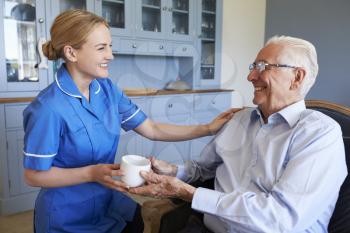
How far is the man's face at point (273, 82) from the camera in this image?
112 centimetres

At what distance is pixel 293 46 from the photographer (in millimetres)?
1108

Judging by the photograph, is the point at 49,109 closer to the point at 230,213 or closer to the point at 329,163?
the point at 230,213

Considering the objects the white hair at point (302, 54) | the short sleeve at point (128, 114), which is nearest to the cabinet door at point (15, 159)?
the short sleeve at point (128, 114)

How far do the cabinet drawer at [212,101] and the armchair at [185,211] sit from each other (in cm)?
198

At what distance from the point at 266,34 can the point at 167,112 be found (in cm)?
192

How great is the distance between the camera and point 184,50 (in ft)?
10.7

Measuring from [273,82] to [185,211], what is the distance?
577mm

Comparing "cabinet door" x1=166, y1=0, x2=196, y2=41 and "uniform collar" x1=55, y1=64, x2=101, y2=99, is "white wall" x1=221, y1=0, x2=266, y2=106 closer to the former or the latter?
"cabinet door" x1=166, y1=0, x2=196, y2=41

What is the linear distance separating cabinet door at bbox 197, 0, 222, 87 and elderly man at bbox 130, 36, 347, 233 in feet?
7.27

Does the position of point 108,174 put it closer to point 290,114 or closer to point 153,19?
point 290,114

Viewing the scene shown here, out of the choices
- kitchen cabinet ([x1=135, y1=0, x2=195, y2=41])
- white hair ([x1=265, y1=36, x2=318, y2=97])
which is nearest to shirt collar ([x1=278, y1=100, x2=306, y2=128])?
white hair ([x1=265, y1=36, x2=318, y2=97])

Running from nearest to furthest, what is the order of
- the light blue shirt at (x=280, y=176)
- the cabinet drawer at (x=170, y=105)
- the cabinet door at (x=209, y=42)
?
the light blue shirt at (x=280, y=176), the cabinet drawer at (x=170, y=105), the cabinet door at (x=209, y=42)

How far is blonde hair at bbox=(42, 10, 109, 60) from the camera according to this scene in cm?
109

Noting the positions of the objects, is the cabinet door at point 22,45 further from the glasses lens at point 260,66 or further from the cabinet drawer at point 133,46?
the glasses lens at point 260,66
